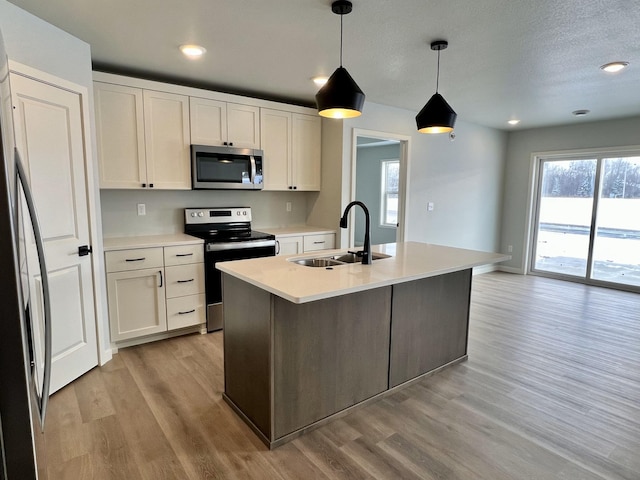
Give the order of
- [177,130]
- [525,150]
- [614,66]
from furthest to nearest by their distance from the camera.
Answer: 1. [525,150]
2. [177,130]
3. [614,66]

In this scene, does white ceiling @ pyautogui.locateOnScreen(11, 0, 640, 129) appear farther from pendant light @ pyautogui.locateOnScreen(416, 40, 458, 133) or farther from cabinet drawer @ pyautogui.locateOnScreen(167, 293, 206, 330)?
cabinet drawer @ pyautogui.locateOnScreen(167, 293, 206, 330)

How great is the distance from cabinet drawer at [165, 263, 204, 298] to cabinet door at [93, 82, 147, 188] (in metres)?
0.82

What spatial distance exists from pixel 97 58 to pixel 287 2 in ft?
6.09

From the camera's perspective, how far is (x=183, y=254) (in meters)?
3.36

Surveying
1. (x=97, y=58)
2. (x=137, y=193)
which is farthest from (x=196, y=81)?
(x=137, y=193)

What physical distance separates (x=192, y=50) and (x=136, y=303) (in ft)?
6.75

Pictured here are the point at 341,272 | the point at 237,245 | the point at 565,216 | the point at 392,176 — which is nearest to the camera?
the point at 341,272

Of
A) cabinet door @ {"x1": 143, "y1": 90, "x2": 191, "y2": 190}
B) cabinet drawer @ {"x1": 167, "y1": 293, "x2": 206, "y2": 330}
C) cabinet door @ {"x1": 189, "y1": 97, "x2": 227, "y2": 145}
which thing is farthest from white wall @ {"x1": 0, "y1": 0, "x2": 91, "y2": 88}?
cabinet drawer @ {"x1": 167, "y1": 293, "x2": 206, "y2": 330}

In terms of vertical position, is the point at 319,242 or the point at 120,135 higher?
the point at 120,135

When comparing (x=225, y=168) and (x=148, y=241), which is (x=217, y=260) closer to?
(x=148, y=241)

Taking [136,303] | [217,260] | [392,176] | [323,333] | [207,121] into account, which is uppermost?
[207,121]

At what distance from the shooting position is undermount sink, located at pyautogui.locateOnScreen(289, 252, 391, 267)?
2596mm

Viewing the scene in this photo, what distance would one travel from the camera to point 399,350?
256 cm

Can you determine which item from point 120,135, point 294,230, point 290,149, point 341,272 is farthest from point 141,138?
point 341,272
